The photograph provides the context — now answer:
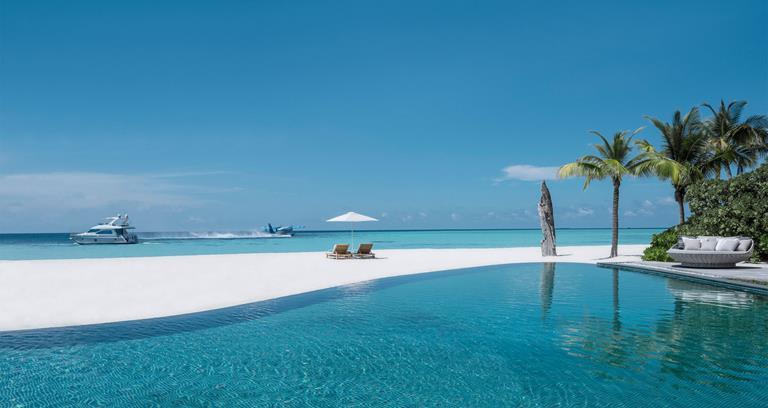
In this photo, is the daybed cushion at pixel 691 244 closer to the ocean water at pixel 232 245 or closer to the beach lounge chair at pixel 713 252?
the beach lounge chair at pixel 713 252

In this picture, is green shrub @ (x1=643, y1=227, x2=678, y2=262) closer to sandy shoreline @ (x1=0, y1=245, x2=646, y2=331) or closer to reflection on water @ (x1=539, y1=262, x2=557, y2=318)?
reflection on water @ (x1=539, y1=262, x2=557, y2=318)

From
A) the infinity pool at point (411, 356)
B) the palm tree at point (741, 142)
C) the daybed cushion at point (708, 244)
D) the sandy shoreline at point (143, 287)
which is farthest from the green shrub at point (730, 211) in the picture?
the sandy shoreline at point (143, 287)

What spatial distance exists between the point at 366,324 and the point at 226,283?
18.6ft

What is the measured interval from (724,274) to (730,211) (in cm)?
567

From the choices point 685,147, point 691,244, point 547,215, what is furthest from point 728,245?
point 685,147

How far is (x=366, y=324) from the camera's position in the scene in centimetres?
791

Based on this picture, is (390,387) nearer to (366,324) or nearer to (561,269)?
(366,324)

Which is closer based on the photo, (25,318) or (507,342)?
(507,342)

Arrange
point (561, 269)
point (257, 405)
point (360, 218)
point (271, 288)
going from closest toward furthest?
1. point (257, 405)
2. point (271, 288)
3. point (561, 269)
4. point (360, 218)

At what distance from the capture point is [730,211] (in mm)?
16859

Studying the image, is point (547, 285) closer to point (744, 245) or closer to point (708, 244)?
point (708, 244)

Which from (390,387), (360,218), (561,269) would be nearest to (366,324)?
(390,387)

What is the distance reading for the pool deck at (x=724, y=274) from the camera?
1109 centimetres

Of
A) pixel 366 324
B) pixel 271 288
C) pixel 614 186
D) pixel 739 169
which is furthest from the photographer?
pixel 739 169
